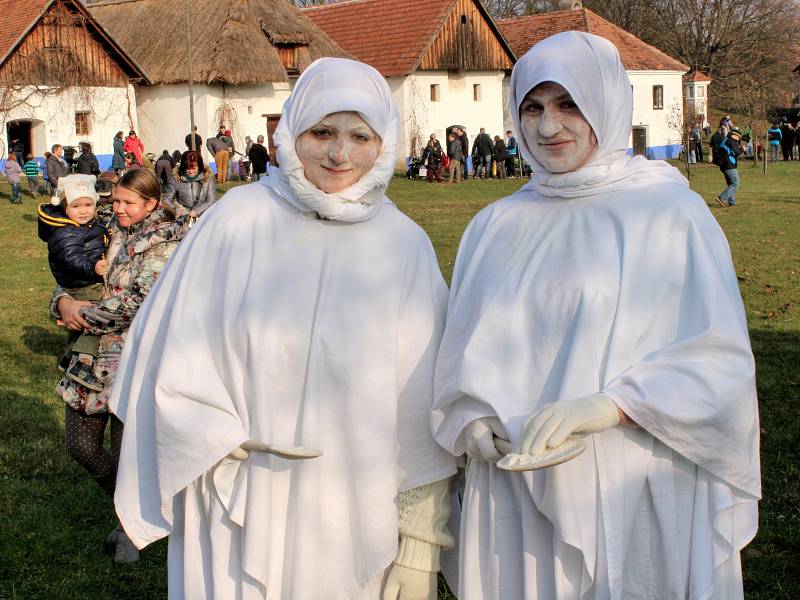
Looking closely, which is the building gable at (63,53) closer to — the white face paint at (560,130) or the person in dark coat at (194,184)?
the person in dark coat at (194,184)

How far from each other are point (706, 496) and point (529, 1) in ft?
192

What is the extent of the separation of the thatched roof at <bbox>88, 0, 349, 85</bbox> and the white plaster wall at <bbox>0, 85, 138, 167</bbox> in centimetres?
155

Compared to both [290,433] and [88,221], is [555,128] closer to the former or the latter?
[290,433]

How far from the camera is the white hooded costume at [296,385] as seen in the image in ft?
9.82

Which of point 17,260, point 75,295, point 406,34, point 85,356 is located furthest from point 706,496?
point 406,34

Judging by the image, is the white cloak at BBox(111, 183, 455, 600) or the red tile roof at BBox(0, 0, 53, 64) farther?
the red tile roof at BBox(0, 0, 53, 64)

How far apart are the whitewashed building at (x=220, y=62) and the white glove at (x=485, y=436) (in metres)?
31.9

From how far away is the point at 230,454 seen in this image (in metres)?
2.97

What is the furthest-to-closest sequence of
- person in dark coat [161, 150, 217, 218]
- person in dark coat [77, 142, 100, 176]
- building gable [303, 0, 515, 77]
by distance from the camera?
building gable [303, 0, 515, 77] → person in dark coat [77, 142, 100, 176] → person in dark coat [161, 150, 217, 218]

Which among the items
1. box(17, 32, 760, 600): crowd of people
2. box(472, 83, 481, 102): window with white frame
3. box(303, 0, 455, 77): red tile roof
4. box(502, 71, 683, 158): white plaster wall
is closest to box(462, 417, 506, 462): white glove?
box(17, 32, 760, 600): crowd of people

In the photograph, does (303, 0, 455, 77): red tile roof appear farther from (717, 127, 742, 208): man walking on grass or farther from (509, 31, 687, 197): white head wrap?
(509, 31, 687, 197): white head wrap

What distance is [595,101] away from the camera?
2873mm

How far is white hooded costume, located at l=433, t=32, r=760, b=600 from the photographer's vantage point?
2.69m

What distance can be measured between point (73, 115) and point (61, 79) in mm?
1167
